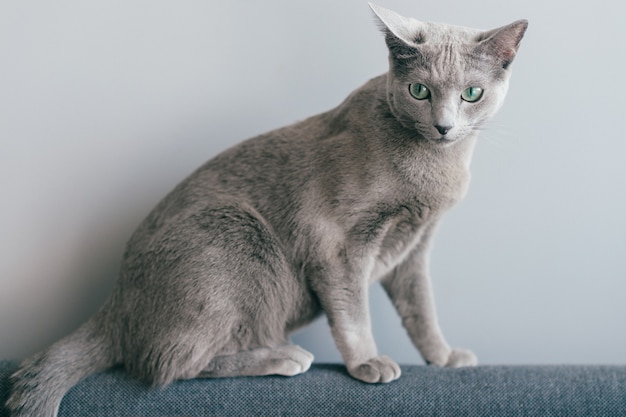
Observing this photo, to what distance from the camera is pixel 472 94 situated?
110cm

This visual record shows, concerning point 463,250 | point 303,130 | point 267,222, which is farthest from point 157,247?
point 463,250

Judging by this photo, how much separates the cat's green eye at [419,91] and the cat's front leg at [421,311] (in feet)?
1.16

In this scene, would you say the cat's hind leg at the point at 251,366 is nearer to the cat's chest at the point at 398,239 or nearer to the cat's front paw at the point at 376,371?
the cat's front paw at the point at 376,371

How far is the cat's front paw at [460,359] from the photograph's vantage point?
1.36 metres

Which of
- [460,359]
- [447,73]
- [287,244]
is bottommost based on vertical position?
[460,359]

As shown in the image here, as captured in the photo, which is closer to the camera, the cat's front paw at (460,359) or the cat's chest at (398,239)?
the cat's chest at (398,239)

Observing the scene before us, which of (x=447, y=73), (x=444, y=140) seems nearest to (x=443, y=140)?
(x=444, y=140)

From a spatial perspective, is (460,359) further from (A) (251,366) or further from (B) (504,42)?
(B) (504,42)

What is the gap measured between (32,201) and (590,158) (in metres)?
1.18

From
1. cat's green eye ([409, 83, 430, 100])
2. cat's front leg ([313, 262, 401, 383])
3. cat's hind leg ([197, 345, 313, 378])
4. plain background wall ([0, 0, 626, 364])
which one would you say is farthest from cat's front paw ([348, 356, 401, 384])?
cat's green eye ([409, 83, 430, 100])

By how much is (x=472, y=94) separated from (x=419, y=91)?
8 cm

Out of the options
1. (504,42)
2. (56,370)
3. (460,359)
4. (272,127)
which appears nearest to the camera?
(504,42)

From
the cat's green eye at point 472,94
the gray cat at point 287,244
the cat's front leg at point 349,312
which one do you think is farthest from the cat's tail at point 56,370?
the cat's green eye at point 472,94

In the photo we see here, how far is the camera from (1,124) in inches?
55.9
